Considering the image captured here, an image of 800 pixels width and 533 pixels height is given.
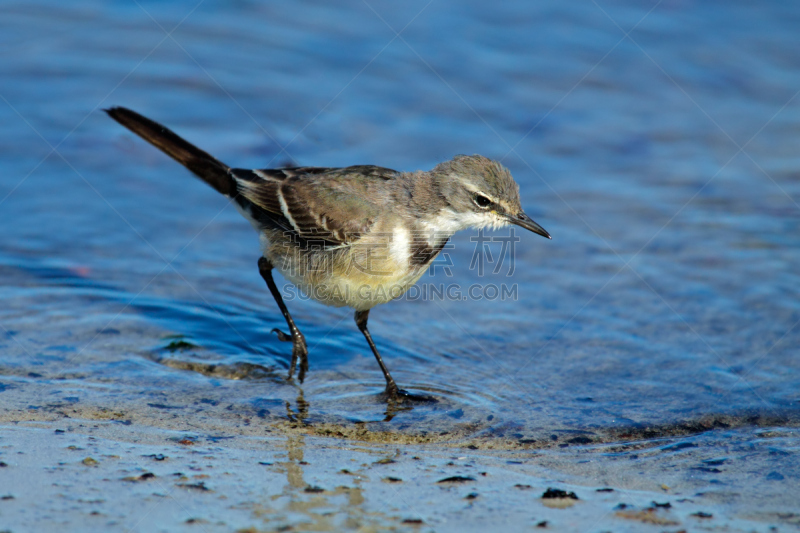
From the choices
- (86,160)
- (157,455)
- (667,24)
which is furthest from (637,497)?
(667,24)

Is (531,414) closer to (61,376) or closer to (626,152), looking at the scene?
(61,376)

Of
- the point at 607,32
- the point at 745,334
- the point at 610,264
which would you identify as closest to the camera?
the point at 745,334

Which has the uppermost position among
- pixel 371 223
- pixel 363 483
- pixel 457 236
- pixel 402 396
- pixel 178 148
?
pixel 178 148

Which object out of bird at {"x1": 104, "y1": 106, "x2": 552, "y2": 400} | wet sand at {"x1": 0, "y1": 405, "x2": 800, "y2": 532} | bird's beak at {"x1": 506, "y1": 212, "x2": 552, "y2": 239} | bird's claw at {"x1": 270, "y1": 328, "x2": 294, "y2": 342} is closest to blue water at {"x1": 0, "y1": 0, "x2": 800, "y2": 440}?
bird's claw at {"x1": 270, "y1": 328, "x2": 294, "y2": 342}

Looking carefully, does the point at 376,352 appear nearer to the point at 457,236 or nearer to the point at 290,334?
the point at 290,334

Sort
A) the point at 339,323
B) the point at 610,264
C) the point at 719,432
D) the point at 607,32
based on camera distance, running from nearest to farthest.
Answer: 1. the point at 719,432
2. the point at 339,323
3. the point at 610,264
4. the point at 607,32

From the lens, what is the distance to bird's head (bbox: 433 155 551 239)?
6535 millimetres

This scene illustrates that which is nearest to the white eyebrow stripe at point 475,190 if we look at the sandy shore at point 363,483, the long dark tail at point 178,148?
the sandy shore at point 363,483

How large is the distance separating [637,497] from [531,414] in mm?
1460

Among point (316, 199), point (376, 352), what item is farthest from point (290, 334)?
point (316, 199)

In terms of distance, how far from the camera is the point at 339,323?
25.3ft

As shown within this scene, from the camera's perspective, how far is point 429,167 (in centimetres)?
988

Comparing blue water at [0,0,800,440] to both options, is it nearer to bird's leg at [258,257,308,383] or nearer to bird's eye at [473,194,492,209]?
bird's leg at [258,257,308,383]

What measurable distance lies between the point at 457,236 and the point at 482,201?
2.79 meters
